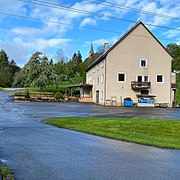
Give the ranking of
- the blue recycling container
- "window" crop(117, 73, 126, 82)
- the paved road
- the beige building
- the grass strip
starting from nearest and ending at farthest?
the grass strip, the paved road, the blue recycling container, the beige building, "window" crop(117, 73, 126, 82)

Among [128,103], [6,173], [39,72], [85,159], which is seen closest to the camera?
[6,173]

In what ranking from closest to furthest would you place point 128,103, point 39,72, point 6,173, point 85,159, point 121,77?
point 6,173 → point 85,159 → point 128,103 → point 121,77 → point 39,72

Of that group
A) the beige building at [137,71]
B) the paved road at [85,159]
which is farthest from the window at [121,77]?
the paved road at [85,159]

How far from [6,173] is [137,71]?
39.9 m

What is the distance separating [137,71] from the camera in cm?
4475

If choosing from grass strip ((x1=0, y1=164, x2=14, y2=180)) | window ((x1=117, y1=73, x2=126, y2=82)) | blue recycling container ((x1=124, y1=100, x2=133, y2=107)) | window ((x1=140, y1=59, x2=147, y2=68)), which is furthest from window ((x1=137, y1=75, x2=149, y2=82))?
grass strip ((x1=0, y1=164, x2=14, y2=180))

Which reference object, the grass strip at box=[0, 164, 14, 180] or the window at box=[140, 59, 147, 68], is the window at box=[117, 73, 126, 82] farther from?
the grass strip at box=[0, 164, 14, 180]

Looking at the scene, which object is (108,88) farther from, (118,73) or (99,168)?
(99,168)

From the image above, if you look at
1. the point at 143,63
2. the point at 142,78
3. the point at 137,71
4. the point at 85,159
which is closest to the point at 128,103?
the point at 142,78

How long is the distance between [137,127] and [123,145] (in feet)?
18.0

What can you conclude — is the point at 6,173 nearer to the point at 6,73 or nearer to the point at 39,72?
the point at 39,72

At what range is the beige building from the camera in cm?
→ 4378

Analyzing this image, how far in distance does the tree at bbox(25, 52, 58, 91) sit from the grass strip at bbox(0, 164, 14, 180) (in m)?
56.9

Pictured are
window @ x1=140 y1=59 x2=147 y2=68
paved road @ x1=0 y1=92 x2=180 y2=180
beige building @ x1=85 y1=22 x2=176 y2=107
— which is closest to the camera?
paved road @ x1=0 y1=92 x2=180 y2=180
